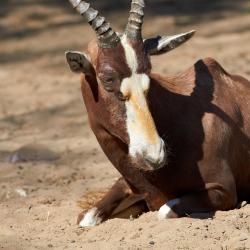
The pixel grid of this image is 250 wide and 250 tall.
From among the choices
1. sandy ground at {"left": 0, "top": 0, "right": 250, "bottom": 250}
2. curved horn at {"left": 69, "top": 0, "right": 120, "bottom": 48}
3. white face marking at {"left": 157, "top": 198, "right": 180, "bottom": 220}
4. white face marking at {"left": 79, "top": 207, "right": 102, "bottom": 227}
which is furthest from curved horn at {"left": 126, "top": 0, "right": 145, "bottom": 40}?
white face marking at {"left": 79, "top": 207, "right": 102, "bottom": 227}

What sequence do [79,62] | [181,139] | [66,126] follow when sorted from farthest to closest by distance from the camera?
[66,126] < [181,139] < [79,62]

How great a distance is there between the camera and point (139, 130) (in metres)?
6.63

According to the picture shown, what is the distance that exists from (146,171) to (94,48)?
1.03 meters

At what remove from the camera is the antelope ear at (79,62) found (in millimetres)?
6883

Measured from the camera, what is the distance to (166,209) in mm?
6992

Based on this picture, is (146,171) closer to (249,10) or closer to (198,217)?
(198,217)

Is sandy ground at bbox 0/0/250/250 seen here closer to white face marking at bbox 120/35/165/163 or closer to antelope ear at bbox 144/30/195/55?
white face marking at bbox 120/35/165/163

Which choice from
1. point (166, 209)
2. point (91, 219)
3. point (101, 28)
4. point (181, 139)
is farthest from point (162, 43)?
point (91, 219)

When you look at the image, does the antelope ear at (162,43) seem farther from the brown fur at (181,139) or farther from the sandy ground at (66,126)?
the sandy ground at (66,126)

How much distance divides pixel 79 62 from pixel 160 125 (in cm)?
84

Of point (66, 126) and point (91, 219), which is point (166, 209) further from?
point (66, 126)

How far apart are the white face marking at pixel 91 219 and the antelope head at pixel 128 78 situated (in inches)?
35.4

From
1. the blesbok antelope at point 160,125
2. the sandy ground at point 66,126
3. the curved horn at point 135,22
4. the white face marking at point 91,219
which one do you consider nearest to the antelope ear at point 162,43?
the blesbok antelope at point 160,125

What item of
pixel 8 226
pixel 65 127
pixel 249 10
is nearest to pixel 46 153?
pixel 65 127
